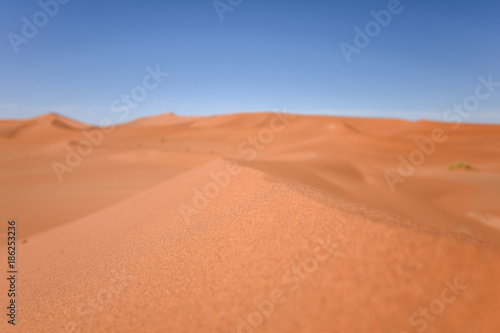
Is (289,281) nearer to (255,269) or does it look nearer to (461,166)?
(255,269)

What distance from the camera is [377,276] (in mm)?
1974

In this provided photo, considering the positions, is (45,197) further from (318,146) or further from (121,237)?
(318,146)

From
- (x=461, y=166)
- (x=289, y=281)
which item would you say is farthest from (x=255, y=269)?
(x=461, y=166)

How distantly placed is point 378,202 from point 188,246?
5074mm

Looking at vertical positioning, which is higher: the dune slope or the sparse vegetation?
the sparse vegetation

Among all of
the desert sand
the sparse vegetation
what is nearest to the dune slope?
the desert sand

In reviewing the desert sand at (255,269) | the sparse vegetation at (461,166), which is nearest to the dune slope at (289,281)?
the desert sand at (255,269)

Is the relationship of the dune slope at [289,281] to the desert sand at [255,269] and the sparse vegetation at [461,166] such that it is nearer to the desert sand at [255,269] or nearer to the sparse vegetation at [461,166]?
the desert sand at [255,269]

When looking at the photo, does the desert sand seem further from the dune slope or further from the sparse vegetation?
the sparse vegetation

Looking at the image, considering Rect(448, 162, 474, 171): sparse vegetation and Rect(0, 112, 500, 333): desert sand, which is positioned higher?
Rect(448, 162, 474, 171): sparse vegetation

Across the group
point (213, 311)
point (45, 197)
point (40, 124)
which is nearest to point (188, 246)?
point (213, 311)

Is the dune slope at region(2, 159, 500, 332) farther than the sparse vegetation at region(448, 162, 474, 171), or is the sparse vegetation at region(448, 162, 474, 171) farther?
the sparse vegetation at region(448, 162, 474, 171)

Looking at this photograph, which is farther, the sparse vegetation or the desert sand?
the sparse vegetation

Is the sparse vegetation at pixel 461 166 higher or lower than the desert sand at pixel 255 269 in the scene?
higher
